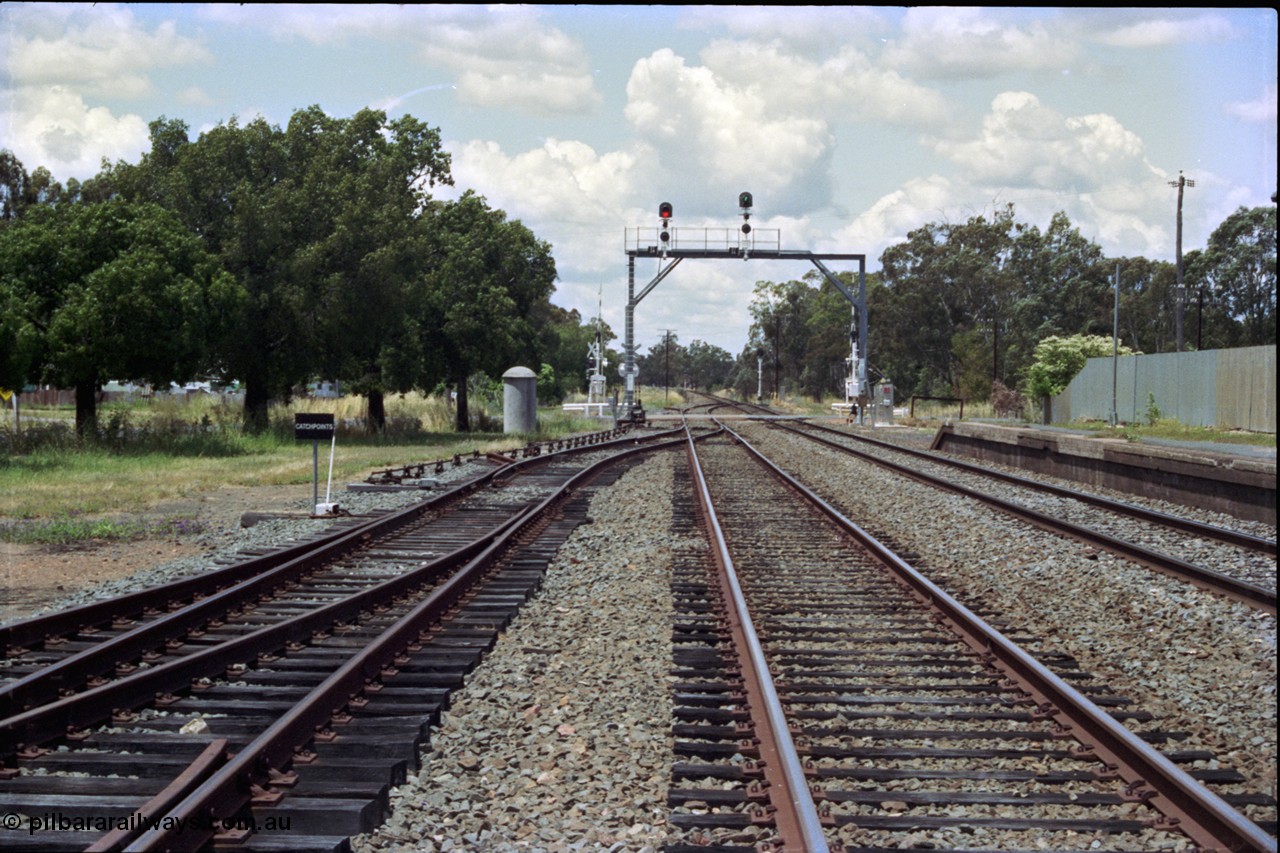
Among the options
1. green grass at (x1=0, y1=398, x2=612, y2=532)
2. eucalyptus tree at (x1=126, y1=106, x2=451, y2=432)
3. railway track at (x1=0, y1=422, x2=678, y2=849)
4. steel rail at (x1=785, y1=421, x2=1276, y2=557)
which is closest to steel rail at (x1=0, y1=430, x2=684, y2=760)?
railway track at (x1=0, y1=422, x2=678, y2=849)

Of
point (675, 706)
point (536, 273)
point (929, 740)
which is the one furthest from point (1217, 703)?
point (536, 273)

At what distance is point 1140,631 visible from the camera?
854 centimetres

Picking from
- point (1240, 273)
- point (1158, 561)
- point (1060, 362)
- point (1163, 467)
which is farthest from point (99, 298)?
point (1240, 273)

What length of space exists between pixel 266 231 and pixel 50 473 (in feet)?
40.0

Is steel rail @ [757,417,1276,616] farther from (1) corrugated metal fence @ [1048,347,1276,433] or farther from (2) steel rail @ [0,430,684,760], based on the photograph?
(1) corrugated metal fence @ [1048,347,1276,433]

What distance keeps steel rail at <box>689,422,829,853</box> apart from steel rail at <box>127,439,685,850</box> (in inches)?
82.6

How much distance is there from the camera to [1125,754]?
5398 mm

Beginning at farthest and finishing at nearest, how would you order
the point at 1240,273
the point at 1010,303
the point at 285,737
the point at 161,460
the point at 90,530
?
the point at 1010,303 < the point at 1240,273 < the point at 161,460 < the point at 90,530 < the point at 285,737

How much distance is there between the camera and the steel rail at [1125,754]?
4426mm

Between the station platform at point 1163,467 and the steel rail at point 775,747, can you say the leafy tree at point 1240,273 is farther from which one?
the steel rail at point 775,747

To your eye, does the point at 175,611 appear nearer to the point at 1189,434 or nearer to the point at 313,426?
the point at 313,426

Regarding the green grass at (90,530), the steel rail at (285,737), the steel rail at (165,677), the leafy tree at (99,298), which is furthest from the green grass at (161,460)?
the steel rail at (285,737)

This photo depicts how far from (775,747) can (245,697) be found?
2.92 m

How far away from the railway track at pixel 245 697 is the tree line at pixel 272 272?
1578cm
